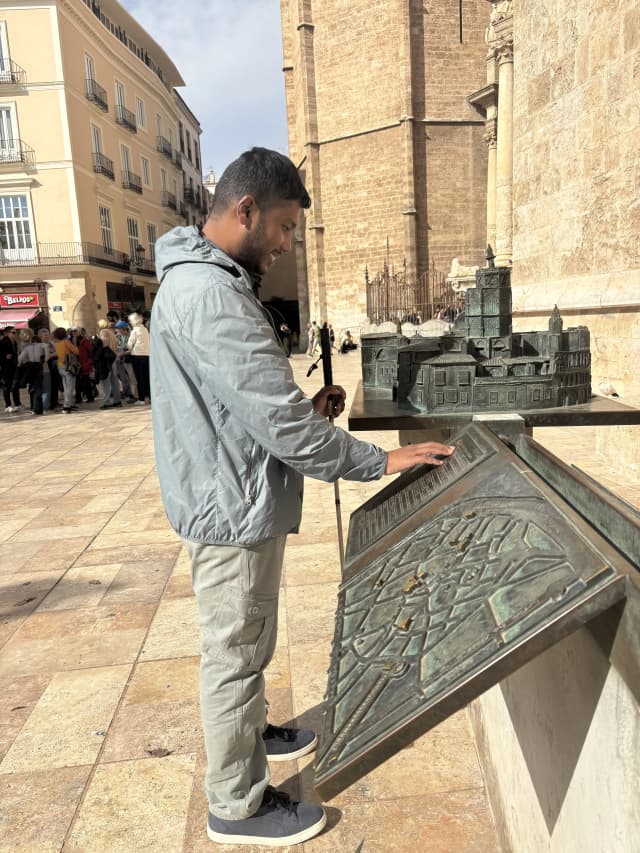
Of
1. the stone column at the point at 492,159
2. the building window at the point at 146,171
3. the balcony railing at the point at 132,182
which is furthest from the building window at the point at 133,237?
the stone column at the point at 492,159

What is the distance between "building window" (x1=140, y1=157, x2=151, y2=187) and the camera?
109ft

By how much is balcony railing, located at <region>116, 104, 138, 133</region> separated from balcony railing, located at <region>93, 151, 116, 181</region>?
2.66 m

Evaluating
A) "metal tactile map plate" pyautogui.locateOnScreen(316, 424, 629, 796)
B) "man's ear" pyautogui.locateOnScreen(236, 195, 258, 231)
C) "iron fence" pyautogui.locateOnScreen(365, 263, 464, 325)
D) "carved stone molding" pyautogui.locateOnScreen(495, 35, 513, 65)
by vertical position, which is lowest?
"metal tactile map plate" pyautogui.locateOnScreen(316, 424, 629, 796)

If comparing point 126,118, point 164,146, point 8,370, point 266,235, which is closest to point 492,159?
point 8,370

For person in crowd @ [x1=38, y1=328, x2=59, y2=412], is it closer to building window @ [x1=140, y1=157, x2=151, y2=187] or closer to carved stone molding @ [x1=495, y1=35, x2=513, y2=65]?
carved stone molding @ [x1=495, y1=35, x2=513, y2=65]

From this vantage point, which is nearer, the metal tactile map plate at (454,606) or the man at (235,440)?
the metal tactile map plate at (454,606)

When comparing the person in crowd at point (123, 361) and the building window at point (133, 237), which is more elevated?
the building window at point (133, 237)

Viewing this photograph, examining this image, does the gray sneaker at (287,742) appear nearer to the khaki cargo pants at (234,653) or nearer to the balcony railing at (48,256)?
the khaki cargo pants at (234,653)

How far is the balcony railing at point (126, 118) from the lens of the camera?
3008 cm

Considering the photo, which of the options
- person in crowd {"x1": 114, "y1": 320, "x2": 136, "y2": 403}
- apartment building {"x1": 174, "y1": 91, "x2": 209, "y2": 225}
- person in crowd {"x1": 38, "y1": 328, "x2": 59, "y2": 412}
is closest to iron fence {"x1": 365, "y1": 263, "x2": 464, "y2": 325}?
person in crowd {"x1": 114, "y1": 320, "x2": 136, "y2": 403}

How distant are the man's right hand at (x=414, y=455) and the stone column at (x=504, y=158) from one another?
11.7 metres

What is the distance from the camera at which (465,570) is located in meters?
1.23

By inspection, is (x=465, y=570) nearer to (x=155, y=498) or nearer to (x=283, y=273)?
(x=155, y=498)

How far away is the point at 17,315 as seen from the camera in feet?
84.3
